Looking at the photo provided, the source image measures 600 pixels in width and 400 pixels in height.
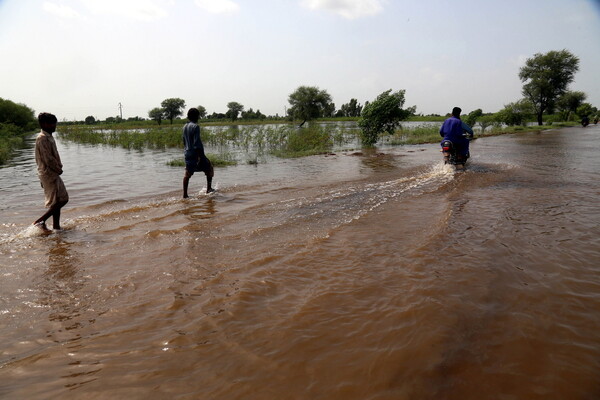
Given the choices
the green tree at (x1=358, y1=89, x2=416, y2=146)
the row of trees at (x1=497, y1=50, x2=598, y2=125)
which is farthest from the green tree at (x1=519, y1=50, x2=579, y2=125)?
the green tree at (x1=358, y1=89, x2=416, y2=146)

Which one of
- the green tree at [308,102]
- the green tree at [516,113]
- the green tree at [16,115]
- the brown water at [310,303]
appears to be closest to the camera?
the brown water at [310,303]

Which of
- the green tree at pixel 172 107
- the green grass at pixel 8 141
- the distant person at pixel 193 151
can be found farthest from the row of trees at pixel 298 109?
the distant person at pixel 193 151

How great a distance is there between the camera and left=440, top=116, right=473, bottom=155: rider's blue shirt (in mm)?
9258

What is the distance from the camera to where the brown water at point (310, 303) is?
6.43 ft

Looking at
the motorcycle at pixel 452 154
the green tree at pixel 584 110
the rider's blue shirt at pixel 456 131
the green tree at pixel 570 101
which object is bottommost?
the motorcycle at pixel 452 154

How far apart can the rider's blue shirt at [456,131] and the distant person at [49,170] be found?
887cm

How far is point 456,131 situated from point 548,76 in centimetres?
3423

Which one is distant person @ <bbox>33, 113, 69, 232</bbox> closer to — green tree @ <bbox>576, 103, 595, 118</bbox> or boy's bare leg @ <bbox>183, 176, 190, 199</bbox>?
boy's bare leg @ <bbox>183, 176, 190, 199</bbox>

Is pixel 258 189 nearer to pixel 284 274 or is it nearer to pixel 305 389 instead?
pixel 284 274

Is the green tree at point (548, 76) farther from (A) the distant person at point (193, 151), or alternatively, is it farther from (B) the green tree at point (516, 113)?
(A) the distant person at point (193, 151)

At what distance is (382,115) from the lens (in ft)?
63.5

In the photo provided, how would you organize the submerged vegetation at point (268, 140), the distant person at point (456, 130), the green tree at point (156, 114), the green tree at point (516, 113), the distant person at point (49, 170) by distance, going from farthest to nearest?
the green tree at point (156, 114), the green tree at point (516, 113), the submerged vegetation at point (268, 140), the distant person at point (456, 130), the distant person at point (49, 170)

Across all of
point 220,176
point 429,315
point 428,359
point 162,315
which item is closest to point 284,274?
point 162,315

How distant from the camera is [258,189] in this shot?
8234 millimetres
